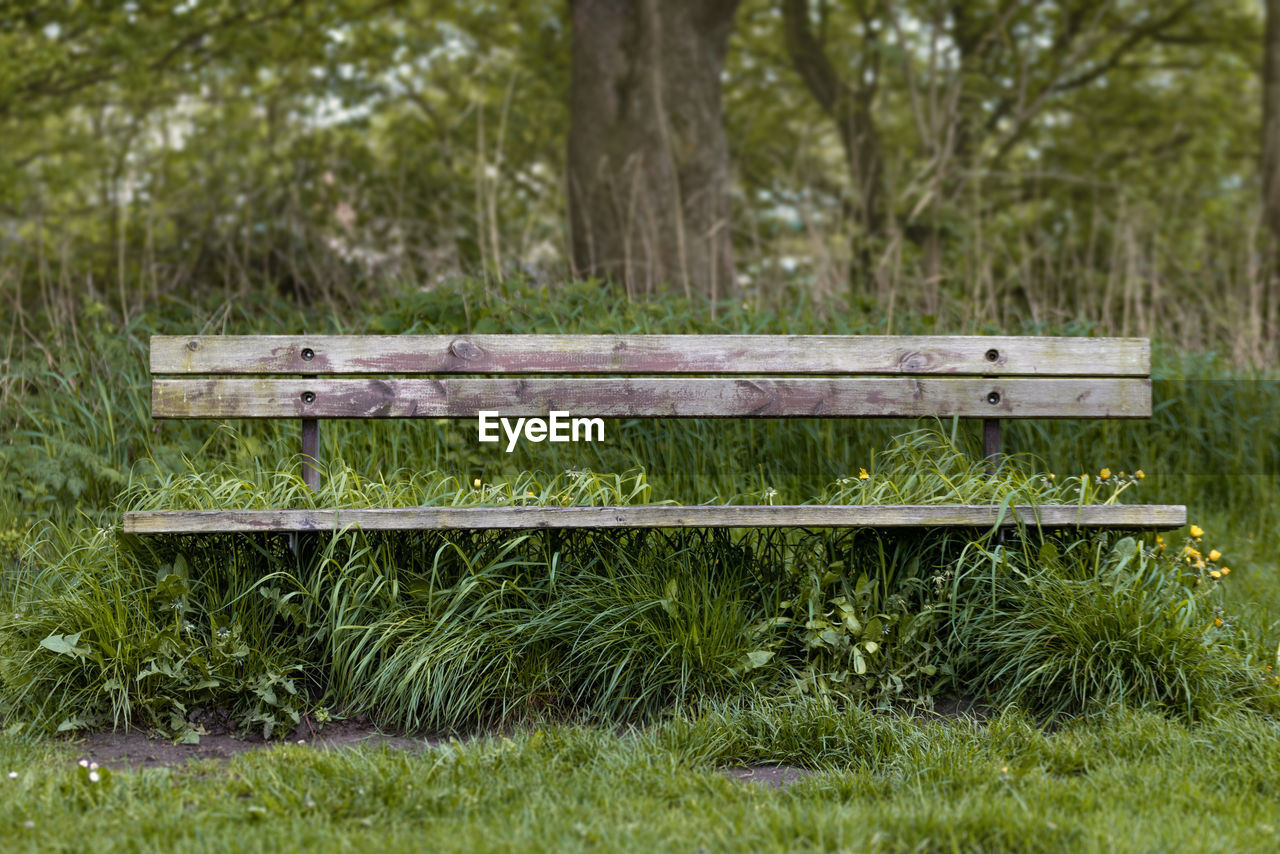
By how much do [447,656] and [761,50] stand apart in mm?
Result: 12405

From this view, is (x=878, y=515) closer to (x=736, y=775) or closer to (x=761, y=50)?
(x=736, y=775)

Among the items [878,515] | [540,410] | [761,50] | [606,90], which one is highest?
[761,50]

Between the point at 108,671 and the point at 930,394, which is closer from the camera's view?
the point at 108,671

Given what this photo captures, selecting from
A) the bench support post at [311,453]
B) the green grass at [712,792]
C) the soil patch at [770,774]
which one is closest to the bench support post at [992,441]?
the green grass at [712,792]

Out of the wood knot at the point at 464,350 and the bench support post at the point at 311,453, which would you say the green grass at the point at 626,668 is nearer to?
the bench support post at the point at 311,453

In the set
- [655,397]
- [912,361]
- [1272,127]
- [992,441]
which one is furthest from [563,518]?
[1272,127]

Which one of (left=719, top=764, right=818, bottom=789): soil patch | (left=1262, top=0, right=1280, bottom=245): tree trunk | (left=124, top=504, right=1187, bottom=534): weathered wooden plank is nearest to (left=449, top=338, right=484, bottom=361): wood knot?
(left=124, top=504, right=1187, bottom=534): weathered wooden plank

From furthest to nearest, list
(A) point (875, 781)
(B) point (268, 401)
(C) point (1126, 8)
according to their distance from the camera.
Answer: (C) point (1126, 8) → (B) point (268, 401) → (A) point (875, 781)

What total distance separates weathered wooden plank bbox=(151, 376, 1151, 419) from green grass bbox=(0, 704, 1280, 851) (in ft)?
3.76

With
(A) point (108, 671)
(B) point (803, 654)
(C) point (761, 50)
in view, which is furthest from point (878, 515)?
(C) point (761, 50)

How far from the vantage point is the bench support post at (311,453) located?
11.9ft

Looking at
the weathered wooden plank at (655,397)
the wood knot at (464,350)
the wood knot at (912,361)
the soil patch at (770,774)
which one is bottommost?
the soil patch at (770,774)

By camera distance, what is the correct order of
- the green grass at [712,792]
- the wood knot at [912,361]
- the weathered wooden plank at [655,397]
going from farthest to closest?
the wood knot at [912,361], the weathered wooden plank at [655,397], the green grass at [712,792]

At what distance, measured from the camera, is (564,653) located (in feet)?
10.7
